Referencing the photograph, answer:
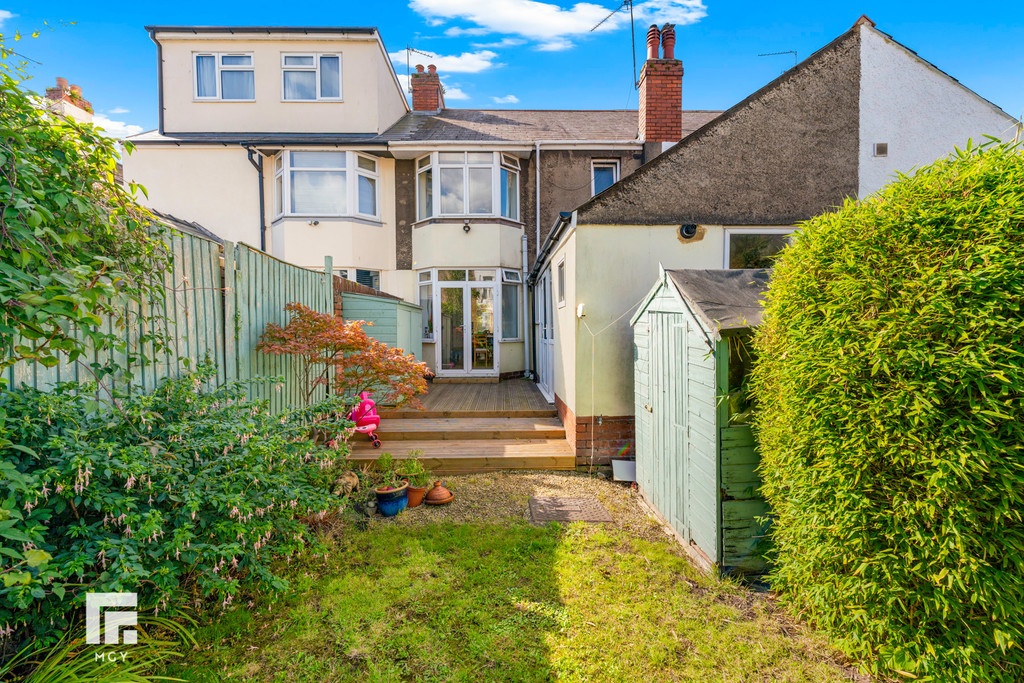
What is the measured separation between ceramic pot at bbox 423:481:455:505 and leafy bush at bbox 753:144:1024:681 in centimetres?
356

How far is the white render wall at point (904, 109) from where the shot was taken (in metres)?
5.98

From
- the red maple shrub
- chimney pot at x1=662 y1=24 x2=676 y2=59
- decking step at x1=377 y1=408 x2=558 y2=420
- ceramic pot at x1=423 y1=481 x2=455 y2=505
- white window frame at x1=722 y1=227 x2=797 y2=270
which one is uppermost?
chimney pot at x1=662 y1=24 x2=676 y2=59

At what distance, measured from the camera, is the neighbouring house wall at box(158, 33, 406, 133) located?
41.0ft

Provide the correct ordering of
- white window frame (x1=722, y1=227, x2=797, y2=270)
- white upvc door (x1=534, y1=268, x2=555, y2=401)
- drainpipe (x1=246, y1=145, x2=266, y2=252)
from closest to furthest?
1. white window frame (x1=722, y1=227, x2=797, y2=270)
2. white upvc door (x1=534, y1=268, x2=555, y2=401)
3. drainpipe (x1=246, y1=145, x2=266, y2=252)

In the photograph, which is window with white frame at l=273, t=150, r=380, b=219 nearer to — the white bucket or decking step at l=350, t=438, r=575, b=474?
decking step at l=350, t=438, r=575, b=474

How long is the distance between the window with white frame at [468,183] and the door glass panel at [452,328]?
7.08 feet

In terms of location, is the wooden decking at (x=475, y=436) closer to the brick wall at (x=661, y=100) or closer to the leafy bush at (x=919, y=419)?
the leafy bush at (x=919, y=419)

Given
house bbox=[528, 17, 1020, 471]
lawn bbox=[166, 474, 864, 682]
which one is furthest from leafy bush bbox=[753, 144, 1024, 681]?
house bbox=[528, 17, 1020, 471]

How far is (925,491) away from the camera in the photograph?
207 centimetres

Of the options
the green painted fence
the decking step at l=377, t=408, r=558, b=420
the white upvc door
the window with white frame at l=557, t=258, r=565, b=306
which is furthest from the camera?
the white upvc door

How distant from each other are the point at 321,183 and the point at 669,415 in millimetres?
11253

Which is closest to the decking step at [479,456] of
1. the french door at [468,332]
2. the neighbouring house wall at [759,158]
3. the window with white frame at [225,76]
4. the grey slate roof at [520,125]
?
the neighbouring house wall at [759,158]

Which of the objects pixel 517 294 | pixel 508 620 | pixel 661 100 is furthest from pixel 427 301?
pixel 508 620

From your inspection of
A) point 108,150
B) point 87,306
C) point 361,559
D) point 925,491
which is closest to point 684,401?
point 925,491
